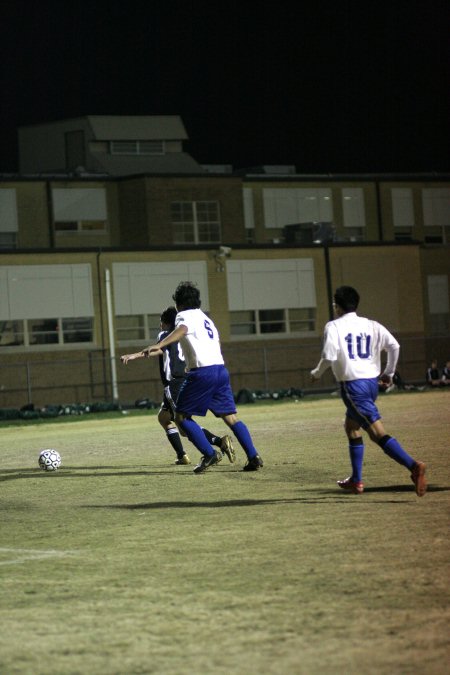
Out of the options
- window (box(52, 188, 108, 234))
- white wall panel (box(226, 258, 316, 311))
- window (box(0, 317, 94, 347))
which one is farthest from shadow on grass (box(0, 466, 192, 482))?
window (box(52, 188, 108, 234))

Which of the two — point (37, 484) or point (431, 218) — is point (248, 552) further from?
point (431, 218)

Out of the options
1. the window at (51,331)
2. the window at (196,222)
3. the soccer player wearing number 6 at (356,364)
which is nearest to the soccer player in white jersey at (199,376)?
the soccer player wearing number 6 at (356,364)

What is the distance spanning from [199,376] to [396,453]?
3.47 meters

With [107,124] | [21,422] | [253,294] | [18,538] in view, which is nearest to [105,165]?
[107,124]

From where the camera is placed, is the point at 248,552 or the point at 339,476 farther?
the point at 339,476

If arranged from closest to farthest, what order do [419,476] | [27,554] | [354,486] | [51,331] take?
[27,554]
[419,476]
[354,486]
[51,331]

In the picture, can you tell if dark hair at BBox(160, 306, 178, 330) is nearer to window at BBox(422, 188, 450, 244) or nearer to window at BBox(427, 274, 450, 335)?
window at BBox(427, 274, 450, 335)

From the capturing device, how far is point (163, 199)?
6494 centimetres

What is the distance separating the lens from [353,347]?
476 inches

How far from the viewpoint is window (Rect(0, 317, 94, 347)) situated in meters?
53.6

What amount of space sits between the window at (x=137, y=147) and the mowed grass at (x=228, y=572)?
55504mm

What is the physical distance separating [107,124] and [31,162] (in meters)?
5.27

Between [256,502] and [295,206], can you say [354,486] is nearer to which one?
[256,502]

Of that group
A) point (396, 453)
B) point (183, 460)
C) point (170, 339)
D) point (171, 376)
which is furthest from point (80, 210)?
point (396, 453)
